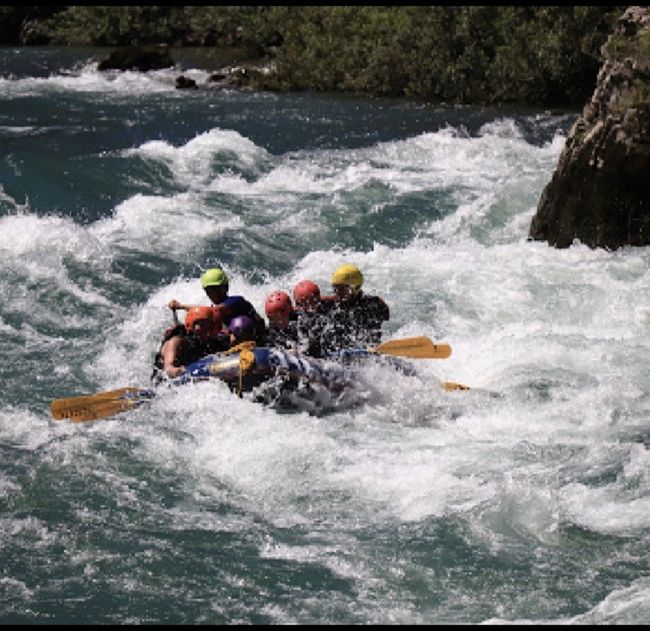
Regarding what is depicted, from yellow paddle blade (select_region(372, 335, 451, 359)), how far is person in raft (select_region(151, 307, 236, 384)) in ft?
4.49

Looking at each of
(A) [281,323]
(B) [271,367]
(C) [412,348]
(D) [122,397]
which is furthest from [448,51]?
(D) [122,397]

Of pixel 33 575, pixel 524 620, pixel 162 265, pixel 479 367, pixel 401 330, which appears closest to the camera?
pixel 524 620

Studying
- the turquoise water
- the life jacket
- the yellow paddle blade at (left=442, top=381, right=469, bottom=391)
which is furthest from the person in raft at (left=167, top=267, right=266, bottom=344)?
the yellow paddle blade at (left=442, top=381, right=469, bottom=391)

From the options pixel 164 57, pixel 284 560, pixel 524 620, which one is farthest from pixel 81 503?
pixel 164 57

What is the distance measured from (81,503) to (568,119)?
1606 cm

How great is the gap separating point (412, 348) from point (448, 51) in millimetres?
15249

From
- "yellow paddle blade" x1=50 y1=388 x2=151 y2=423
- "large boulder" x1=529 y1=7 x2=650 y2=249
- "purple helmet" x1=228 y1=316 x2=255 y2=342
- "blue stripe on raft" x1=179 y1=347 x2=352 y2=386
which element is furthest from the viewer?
"large boulder" x1=529 y1=7 x2=650 y2=249

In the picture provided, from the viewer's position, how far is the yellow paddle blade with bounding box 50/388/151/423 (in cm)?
928

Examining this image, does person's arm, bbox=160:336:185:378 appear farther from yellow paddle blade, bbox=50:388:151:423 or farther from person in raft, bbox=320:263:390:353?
person in raft, bbox=320:263:390:353

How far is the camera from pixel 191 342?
995 cm

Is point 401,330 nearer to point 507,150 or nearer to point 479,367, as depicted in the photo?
point 479,367

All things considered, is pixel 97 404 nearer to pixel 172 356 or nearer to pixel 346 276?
pixel 172 356

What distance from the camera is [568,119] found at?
22.0 metres

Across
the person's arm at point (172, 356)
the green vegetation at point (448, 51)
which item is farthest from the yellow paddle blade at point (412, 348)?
the green vegetation at point (448, 51)
